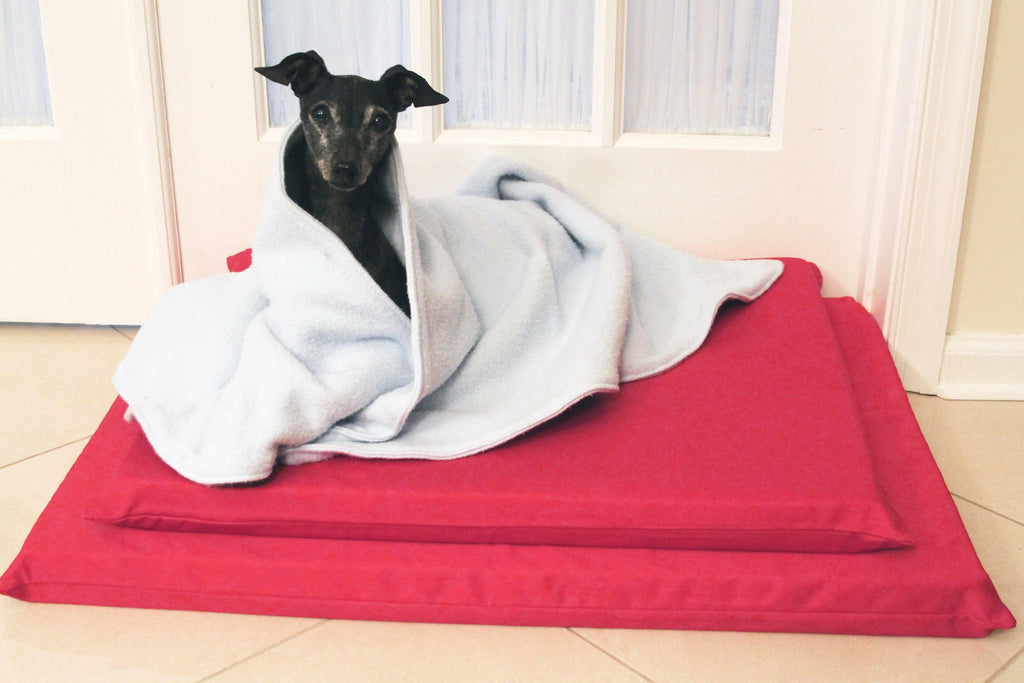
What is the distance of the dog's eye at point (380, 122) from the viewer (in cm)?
130

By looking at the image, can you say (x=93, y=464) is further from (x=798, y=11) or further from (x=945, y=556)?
(x=798, y=11)

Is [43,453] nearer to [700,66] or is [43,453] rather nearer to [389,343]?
[389,343]

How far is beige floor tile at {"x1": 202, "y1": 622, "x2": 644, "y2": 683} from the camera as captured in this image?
1039mm

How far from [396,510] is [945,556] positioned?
2.12 ft

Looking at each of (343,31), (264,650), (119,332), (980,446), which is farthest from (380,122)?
(980,446)

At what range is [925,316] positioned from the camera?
171 cm

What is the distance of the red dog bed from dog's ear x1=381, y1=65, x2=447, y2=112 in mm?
535

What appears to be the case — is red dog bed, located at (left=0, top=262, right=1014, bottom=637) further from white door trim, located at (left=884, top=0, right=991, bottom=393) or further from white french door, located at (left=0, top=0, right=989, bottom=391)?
white french door, located at (left=0, top=0, right=989, bottom=391)

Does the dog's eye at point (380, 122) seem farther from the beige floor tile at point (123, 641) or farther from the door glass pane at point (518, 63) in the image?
the beige floor tile at point (123, 641)

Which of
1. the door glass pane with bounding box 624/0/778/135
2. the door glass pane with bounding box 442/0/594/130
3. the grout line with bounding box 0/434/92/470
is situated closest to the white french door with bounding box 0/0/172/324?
the grout line with bounding box 0/434/92/470

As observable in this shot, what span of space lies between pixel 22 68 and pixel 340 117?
0.90 meters

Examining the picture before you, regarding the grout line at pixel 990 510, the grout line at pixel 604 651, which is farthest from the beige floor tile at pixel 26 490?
the grout line at pixel 990 510

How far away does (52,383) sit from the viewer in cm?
176

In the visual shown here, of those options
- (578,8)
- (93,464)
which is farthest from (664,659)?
(578,8)
